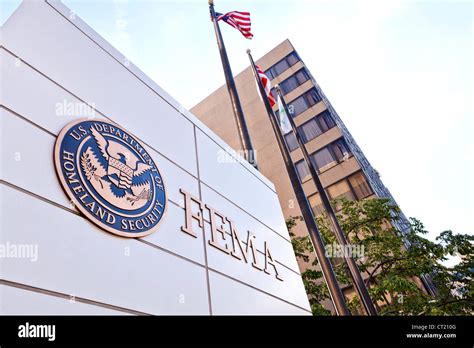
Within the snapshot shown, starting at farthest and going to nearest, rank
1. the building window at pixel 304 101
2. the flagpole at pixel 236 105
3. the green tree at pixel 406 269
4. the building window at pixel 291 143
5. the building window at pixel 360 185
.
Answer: the building window at pixel 304 101
the building window at pixel 291 143
the building window at pixel 360 185
the green tree at pixel 406 269
the flagpole at pixel 236 105

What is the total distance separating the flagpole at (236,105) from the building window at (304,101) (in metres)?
18.3

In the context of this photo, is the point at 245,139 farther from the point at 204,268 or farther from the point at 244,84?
the point at 244,84

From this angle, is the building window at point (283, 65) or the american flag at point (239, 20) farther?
the building window at point (283, 65)

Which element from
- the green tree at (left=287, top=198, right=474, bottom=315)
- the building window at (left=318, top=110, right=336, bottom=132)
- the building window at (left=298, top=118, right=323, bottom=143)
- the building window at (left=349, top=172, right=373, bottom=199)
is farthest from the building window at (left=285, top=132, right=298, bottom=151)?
the green tree at (left=287, top=198, right=474, bottom=315)

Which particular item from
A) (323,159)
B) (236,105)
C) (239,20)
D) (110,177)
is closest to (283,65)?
(323,159)

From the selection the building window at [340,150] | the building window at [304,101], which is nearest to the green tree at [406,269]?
the building window at [340,150]

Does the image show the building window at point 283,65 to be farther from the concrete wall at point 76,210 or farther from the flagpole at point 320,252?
the concrete wall at point 76,210

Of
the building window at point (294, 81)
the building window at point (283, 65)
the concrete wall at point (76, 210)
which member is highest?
the building window at point (283, 65)

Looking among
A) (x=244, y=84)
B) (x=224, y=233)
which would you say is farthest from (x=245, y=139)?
(x=244, y=84)

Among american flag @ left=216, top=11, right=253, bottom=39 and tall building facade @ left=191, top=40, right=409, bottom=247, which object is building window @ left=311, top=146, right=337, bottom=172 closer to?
tall building facade @ left=191, top=40, right=409, bottom=247

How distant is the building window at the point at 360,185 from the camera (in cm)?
2191

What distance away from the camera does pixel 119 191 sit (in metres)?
3.14

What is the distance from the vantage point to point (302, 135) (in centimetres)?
2612

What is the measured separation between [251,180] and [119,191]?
10.9 ft
